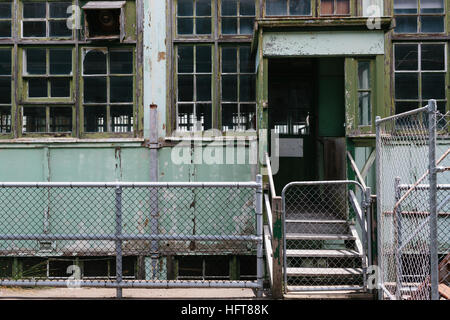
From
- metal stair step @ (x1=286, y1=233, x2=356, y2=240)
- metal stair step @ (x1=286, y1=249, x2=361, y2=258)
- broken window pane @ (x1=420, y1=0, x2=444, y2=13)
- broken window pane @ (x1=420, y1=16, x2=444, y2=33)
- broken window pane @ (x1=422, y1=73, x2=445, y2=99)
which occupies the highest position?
broken window pane @ (x1=420, y1=0, x2=444, y2=13)

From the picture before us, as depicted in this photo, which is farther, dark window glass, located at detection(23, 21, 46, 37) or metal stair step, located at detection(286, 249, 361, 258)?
dark window glass, located at detection(23, 21, 46, 37)

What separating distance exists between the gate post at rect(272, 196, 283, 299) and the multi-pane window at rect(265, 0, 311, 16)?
4351mm

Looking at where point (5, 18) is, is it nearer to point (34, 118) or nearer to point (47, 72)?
point (47, 72)

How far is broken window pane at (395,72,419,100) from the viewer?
7645 millimetres

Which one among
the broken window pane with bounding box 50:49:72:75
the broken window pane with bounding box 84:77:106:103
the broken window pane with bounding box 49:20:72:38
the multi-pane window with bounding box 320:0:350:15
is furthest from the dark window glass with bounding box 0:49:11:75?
the multi-pane window with bounding box 320:0:350:15

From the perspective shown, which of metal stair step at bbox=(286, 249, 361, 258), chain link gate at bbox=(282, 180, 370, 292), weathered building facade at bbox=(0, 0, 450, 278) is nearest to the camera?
chain link gate at bbox=(282, 180, 370, 292)

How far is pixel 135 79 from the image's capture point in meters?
7.71

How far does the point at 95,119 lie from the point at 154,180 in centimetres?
178

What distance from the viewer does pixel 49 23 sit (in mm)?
7770

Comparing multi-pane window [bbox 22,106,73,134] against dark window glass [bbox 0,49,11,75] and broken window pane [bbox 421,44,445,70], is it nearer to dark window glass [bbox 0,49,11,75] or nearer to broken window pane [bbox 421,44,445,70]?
dark window glass [bbox 0,49,11,75]

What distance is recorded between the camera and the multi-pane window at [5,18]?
7.78 m
